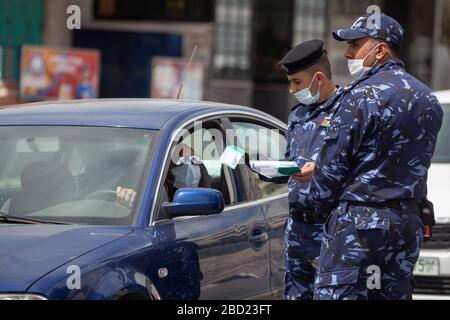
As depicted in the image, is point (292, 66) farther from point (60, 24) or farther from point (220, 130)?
point (60, 24)

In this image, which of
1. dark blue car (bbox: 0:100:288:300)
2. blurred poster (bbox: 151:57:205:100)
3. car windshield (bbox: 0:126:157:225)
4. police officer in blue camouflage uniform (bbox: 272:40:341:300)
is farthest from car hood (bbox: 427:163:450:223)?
blurred poster (bbox: 151:57:205:100)

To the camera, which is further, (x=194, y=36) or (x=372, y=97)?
(x=194, y=36)

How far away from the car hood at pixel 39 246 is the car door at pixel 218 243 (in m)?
0.34

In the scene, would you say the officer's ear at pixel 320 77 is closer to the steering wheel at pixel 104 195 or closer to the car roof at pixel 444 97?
the steering wheel at pixel 104 195

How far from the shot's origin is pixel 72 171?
5586 mm

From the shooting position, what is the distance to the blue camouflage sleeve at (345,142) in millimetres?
4770

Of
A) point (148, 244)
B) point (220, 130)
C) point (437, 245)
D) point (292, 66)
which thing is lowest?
point (437, 245)

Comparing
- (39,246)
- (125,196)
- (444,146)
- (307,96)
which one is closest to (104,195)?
(125,196)

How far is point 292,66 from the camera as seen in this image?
5844 mm

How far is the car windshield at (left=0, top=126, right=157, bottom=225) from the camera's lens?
17.6ft

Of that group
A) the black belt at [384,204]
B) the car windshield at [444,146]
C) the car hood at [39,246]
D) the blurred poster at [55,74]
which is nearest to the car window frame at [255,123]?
the car hood at [39,246]

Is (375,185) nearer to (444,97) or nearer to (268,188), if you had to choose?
(268,188)
